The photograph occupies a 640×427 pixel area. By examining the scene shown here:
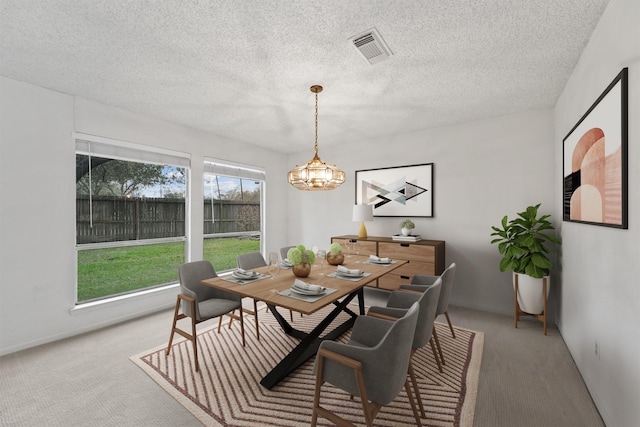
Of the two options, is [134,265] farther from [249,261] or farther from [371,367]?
[371,367]

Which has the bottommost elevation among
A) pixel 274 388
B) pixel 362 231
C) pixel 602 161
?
pixel 274 388

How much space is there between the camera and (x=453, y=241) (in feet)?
13.0

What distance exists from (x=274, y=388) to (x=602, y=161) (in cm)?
273

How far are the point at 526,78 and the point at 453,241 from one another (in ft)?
7.14

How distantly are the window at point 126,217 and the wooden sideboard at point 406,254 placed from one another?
268 cm

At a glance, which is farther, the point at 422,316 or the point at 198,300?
the point at 198,300

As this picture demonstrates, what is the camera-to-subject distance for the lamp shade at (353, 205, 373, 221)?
4301 mm

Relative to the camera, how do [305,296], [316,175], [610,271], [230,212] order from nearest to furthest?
[610,271] → [305,296] → [316,175] → [230,212]

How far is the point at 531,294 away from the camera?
9.86ft

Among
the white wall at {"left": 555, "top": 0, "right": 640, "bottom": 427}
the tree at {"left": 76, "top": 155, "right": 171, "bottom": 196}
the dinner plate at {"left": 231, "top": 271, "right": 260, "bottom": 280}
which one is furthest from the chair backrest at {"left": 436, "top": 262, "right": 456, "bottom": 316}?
the tree at {"left": 76, "top": 155, "right": 171, "bottom": 196}

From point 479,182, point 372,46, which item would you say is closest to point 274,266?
point 372,46

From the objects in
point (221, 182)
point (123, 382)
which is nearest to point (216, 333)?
point (123, 382)

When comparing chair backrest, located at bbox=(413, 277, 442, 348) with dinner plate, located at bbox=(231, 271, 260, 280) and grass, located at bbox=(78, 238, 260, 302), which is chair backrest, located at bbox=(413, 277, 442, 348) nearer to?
dinner plate, located at bbox=(231, 271, 260, 280)

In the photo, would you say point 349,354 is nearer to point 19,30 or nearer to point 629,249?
point 629,249
